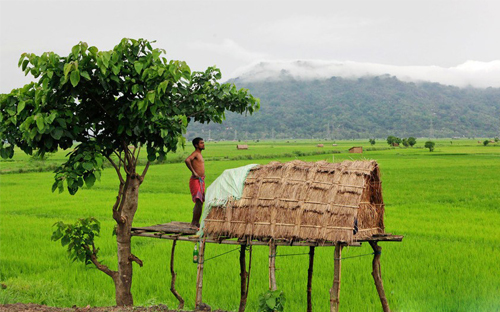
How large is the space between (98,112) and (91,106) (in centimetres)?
15

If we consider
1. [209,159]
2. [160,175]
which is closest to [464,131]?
[209,159]

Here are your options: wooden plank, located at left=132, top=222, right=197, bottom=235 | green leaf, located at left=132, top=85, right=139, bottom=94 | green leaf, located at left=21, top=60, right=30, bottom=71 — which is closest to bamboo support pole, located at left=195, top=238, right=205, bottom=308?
wooden plank, located at left=132, top=222, right=197, bottom=235

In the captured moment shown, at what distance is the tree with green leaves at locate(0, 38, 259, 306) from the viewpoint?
5723 mm

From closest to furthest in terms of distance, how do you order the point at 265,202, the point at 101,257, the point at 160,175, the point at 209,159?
the point at 265,202
the point at 101,257
the point at 160,175
the point at 209,159

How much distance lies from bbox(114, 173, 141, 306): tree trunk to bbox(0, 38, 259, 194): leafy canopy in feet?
2.10

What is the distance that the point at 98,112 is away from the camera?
670cm

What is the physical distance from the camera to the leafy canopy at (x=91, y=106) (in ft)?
18.7

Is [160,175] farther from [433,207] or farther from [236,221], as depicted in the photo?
[236,221]

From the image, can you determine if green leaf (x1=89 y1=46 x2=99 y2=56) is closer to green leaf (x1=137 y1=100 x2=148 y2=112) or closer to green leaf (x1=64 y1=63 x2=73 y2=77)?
green leaf (x1=64 y1=63 x2=73 y2=77)

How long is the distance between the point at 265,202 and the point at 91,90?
8.79ft

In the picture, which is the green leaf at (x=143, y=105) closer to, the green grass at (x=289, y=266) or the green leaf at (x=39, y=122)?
the green leaf at (x=39, y=122)

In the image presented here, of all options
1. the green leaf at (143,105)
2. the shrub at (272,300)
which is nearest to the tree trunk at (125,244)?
the green leaf at (143,105)

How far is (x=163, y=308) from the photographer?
20.8 feet

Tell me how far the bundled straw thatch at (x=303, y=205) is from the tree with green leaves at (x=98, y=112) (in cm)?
119
